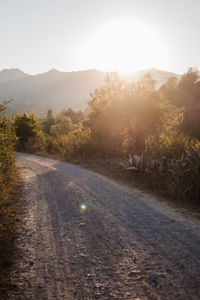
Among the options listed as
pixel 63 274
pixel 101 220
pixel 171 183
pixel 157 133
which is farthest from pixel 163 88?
pixel 63 274

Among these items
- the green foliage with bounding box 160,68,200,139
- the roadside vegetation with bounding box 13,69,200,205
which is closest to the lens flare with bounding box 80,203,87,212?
the roadside vegetation with bounding box 13,69,200,205

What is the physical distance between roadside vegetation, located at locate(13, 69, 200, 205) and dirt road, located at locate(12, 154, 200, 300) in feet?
5.09

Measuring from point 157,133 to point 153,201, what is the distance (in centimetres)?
1009

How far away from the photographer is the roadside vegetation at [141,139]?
25.5 ft

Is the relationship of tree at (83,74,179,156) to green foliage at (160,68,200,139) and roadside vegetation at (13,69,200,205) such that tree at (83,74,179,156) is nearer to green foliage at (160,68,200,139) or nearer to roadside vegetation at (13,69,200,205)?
roadside vegetation at (13,69,200,205)

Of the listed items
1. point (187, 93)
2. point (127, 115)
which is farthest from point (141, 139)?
point (187, 93)

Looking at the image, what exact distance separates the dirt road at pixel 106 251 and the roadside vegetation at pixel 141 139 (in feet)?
5.09

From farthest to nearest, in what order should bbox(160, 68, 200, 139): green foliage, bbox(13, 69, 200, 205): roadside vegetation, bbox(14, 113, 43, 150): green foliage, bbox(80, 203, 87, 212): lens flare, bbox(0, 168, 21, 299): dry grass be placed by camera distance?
bbox(14, 113, 43, 150): green foliage < bbox(160, 68, 200, 139): green foliage < bbox(13, 69, 200, 205): roadside vegetation < bbox(80, 203, 87, 212): lens flare < bbox(0, 168, 21, 299): dry grass

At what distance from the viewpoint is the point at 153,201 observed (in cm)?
734

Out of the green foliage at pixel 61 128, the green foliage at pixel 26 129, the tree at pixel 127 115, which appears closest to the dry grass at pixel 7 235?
the tree at pixel 127 115

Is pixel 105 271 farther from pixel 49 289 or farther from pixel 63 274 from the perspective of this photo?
pixel 49 289

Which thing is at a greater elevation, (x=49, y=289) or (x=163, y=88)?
(x=163, y=88)

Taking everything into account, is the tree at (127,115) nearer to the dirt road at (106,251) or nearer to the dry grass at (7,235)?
the dirt road at (106,251)

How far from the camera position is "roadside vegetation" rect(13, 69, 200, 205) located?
25.5 feet
